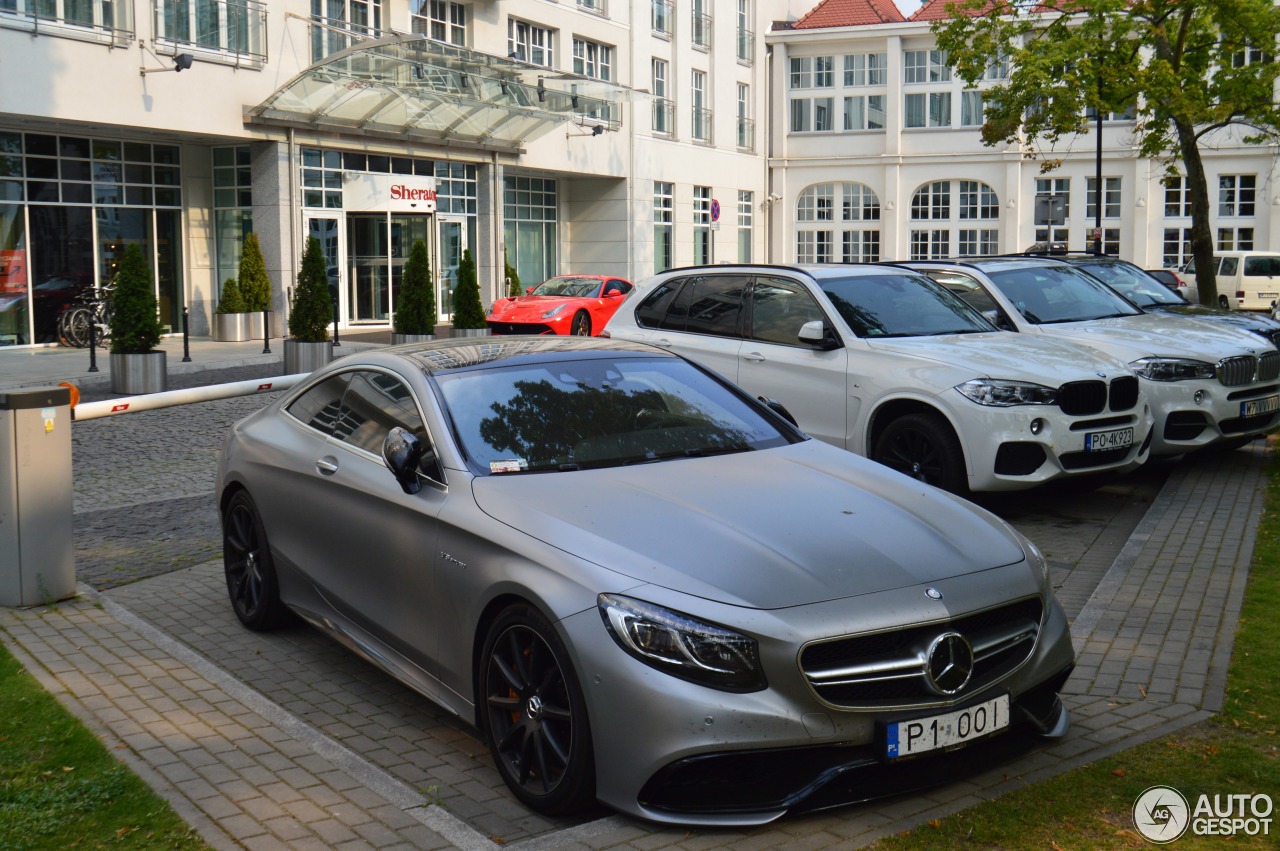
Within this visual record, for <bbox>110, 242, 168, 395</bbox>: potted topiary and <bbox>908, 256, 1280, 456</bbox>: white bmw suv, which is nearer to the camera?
<bbox>908, 256, 1280, 456</bbox>: white bmw suv

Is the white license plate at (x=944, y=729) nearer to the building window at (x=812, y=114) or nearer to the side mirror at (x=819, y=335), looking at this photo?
the side mirror at (x=819, y=335)

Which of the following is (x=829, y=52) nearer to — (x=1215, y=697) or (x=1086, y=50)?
(x=1086, y=50)

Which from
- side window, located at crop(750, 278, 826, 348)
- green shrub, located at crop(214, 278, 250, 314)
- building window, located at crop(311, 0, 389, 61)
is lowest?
side window, located at crop(750, 278, 826, 348)

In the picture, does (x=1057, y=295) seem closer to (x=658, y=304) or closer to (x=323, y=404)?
(x=658, y=304)

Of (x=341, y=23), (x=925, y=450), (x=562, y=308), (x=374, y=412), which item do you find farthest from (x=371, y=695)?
(x=341, y=23)

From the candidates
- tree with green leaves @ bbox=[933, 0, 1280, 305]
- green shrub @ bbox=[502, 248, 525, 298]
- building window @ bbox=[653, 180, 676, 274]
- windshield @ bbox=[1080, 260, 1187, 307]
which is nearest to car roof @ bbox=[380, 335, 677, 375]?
windshield @ bbox=[1080, 260, 1187, 307]

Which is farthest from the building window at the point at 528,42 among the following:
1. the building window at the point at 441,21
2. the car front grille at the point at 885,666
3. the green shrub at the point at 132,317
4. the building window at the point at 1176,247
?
the car front grille at the point at 885,666

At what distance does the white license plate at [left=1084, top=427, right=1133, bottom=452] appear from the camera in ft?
27.7

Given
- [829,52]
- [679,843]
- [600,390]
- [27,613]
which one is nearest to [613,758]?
[679,843]

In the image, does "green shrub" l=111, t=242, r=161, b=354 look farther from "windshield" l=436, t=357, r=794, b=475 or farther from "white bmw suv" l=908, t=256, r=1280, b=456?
"windshield" l=436, t=357, r=794, b=475

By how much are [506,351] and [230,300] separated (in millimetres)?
21199

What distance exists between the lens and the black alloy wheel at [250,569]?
6.02m

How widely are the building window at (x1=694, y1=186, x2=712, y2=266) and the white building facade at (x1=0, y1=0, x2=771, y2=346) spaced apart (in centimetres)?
491

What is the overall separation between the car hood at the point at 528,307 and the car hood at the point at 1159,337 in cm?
1446
